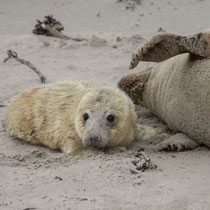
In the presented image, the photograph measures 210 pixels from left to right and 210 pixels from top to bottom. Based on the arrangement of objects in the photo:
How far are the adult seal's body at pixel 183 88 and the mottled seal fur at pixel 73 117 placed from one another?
0.40m

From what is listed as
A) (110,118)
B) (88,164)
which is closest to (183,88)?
(110,118)

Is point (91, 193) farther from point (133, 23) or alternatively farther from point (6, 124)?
point (133, 23)

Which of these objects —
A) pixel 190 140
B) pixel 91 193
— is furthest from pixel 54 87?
pixel 91 193

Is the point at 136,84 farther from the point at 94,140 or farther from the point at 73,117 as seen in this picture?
the point at 94,140

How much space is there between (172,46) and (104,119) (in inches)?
35.0

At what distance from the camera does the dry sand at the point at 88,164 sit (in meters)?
3.73

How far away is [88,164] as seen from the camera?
4.59 metres

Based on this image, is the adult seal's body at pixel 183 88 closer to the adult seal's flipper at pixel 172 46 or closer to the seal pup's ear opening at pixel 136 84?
the adult seal's flipper at pixel 172 46

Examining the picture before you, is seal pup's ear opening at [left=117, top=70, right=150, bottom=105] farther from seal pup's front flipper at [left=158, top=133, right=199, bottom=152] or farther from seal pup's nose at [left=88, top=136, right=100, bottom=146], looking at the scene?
seal pup's nose at [left=88, top=136, right=100, bottom=146]

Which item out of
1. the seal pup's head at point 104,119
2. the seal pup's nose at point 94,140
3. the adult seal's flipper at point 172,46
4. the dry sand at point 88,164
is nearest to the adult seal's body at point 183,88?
the adult seal's flipper at point 172,46

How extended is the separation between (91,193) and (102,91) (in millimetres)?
1551

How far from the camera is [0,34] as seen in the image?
10633mm

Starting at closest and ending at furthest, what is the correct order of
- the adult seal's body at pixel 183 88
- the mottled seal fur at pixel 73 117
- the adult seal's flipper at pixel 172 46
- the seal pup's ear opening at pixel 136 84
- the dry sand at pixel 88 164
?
1. the dry sand at pixel 88 164
2. the adult seal's flipper at pixel 172 46
3. the adult seal's body at pixel 183 88
4. the mottled seal fur at pixel 73 117
5. the seal pup's ear opening at pixel 136 84

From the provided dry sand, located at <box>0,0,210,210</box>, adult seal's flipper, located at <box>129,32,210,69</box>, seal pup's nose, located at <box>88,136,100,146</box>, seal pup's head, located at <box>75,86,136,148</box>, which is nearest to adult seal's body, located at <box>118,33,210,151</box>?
adult seal's flipper, located at <box>129,32,210,69</box>
